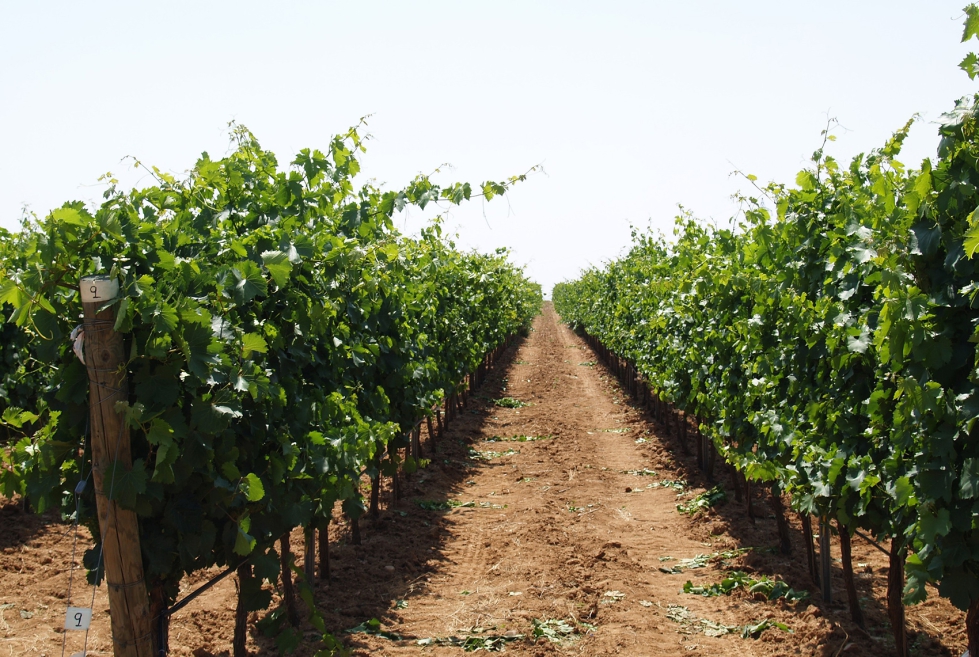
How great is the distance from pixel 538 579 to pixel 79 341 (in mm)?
4556

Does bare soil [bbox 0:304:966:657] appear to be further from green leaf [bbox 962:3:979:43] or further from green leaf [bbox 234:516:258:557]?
green leaf [bbox 962:3:979:43]

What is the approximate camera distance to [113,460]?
3174 mm

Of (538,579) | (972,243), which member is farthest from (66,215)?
(538,579)

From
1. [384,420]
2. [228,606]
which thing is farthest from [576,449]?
[228,606]

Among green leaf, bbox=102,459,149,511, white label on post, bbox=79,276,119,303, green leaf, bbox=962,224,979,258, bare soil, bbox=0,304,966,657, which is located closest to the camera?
green leaf, bbox=962,224,979,258

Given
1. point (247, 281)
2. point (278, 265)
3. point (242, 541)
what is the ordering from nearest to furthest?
point (242, 541), point (247, 281), point (278, 265)

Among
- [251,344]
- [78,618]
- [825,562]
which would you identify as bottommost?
[825,562]

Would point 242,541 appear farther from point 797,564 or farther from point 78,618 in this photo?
point 797,564

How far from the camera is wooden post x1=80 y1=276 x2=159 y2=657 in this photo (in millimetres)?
3055

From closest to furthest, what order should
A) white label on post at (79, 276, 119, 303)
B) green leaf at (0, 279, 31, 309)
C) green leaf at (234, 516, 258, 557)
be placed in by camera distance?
green leaf at (0, 279, 31, 309)
white label on post at (79, 276, 119, 303)
green leaf at (234, 516, 258, 557)

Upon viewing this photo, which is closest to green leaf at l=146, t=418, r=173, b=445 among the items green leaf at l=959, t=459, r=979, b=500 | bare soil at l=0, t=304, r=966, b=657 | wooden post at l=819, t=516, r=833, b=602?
bare soil at l=0, t=304, r=966, b=657

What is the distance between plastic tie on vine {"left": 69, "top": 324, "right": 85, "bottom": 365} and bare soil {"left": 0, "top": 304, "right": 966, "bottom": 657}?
3.00 meters

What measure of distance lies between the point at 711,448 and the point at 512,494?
271 cm

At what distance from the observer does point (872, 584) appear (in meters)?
6.37
